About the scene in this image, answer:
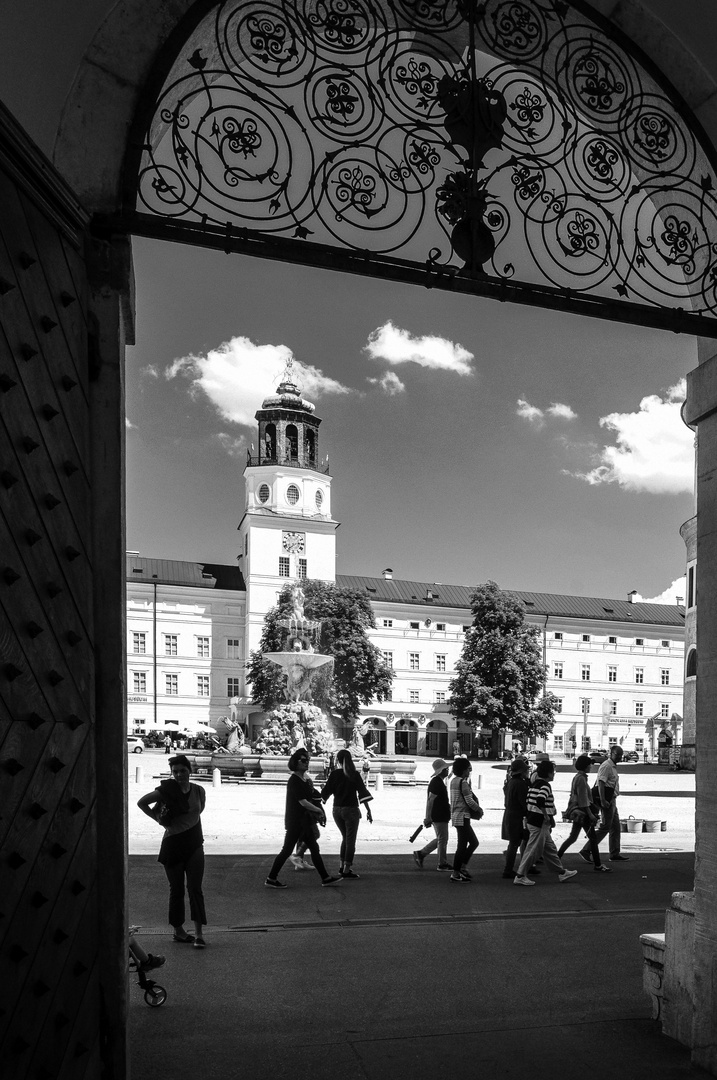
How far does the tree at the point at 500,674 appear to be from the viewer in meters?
59.8

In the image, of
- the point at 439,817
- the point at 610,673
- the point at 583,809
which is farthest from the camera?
the point at 610,673

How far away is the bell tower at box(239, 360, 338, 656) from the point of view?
3233 inches

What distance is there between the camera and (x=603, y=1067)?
5188 millimetres

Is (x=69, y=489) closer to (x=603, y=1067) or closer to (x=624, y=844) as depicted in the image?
(x=603, y=1067)

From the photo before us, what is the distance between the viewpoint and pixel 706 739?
17.2 feet

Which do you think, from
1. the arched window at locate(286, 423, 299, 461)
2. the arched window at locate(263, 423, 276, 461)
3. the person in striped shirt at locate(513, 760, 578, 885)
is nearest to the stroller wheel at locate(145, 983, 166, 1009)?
the person in striped shirt at locate(513, 760, 578, 885)

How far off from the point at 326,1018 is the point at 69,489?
3842 mm

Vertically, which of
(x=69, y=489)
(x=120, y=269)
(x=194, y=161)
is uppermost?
(x=194, y=161)

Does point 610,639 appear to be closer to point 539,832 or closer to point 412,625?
point 412,625

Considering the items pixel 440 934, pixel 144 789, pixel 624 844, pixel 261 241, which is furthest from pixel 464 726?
pixel 261 241

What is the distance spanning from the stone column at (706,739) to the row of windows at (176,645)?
73.3 metres

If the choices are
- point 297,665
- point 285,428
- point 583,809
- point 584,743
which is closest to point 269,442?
point 285,428

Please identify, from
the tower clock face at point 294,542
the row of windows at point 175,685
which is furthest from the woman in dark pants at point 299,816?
the tower clock face at point 294,542

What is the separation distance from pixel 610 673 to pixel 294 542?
30.5m
